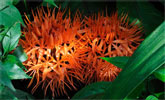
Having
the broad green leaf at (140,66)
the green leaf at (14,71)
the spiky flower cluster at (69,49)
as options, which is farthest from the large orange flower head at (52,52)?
the broad green leaf at (140,66)

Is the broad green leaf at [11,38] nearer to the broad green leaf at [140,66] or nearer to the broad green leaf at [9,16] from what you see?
the broad green leaf at [9,16]

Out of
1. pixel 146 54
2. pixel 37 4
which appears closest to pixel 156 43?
pixel 146 54

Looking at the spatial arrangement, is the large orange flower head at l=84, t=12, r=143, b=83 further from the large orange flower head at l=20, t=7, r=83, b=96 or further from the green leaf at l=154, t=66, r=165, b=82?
the green leaf at l=154, t=66, r=165, b=82

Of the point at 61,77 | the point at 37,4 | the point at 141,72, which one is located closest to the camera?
the point at 141,72

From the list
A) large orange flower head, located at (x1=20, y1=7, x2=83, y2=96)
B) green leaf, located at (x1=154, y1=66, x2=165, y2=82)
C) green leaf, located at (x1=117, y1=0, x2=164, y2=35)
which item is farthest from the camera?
green leaf, located at (x1=117, y1=0, x2=164, y2=35)

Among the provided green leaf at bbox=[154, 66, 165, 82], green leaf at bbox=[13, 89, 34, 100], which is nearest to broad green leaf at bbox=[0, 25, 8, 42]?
green leaf at bbox=[13, 89, 34, 100]

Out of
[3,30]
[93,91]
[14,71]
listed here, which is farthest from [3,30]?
[93,91]

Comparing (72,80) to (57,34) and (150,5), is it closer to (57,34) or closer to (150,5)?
(57,34)
